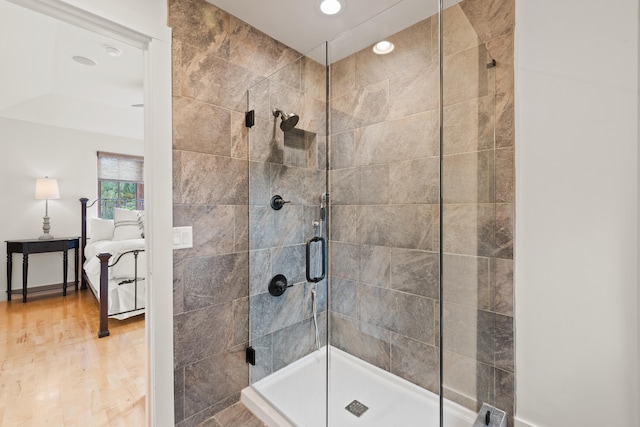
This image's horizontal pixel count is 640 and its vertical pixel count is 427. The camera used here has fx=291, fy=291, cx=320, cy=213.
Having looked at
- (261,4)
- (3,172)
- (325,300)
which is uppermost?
(261,4)

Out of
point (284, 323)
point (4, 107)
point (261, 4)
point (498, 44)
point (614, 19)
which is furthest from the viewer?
point (4, 107)

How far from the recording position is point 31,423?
1.68 metres

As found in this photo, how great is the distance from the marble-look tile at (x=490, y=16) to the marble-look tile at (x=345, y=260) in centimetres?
125

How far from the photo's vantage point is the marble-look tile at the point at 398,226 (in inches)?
56.7

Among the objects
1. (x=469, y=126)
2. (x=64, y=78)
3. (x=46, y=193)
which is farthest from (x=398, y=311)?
(x=46, y=193)

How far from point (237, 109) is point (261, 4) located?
558mm

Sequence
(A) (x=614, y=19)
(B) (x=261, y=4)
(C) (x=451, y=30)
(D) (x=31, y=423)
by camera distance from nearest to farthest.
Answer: (A) (x=614, y=19), (C) (x=451, y=30), (B) (x=261, y=4), (D) (x=31, y=423)

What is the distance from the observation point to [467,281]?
1.38m

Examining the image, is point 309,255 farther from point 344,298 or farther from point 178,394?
point 178,394

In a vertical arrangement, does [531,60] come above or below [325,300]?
above

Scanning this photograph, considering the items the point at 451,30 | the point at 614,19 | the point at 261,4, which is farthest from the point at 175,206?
the point at 614,19

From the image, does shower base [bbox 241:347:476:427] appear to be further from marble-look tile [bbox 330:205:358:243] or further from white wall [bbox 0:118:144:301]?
white wall [bbox 0:118:144:301]

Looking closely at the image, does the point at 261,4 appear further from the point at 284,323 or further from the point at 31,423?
the point at 31,423

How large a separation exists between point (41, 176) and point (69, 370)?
10.6 ft
